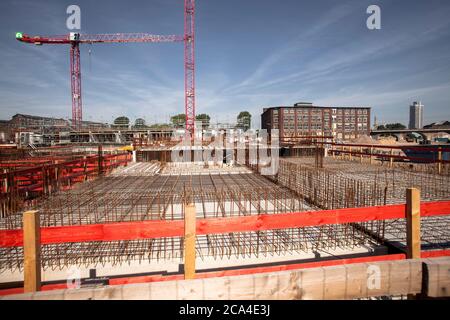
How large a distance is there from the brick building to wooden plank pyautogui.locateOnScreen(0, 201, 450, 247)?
7314 centimetres

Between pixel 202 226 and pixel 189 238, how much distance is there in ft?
0.61

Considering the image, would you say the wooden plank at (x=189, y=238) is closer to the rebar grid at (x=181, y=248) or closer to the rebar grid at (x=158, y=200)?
the rebar grid at (x=181, y=248)

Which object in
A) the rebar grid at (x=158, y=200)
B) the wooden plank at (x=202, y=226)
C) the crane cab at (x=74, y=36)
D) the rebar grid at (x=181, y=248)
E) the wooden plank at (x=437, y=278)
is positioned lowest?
the rebar grid at (x=181, y=248)

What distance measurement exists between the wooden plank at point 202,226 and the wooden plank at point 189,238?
118mm

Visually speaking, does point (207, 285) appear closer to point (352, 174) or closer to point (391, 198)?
point (391, 198)

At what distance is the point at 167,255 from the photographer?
4.08 meters

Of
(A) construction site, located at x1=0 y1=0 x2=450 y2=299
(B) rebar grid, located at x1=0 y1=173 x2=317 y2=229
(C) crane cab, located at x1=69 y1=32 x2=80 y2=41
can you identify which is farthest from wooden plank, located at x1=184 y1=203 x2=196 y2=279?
(C) crane cab, located at x1=69 y1=32 x2=80 y2=41

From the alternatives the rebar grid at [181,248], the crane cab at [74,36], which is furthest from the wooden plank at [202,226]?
the crane cab at [74,36]

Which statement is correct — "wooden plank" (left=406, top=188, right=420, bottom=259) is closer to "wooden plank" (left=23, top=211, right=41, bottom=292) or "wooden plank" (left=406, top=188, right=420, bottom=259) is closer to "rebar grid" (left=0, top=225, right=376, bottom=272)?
"rebar grid" (left=0, top=225, right=376, bottom=272)

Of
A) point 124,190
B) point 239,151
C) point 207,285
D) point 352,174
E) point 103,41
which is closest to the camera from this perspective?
point 207,285

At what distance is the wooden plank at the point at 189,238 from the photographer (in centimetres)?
221
